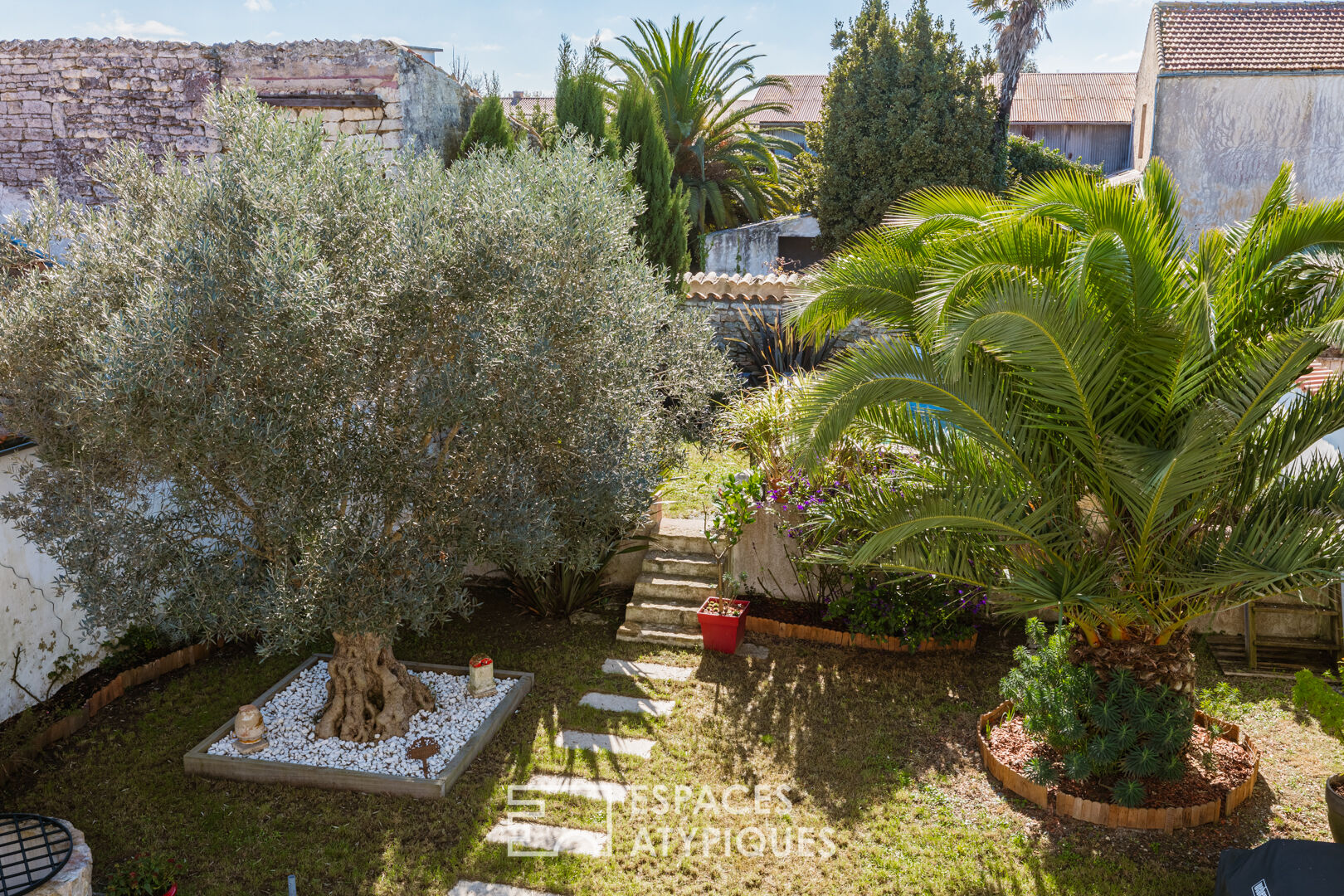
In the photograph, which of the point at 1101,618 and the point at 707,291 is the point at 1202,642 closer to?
the point at 1101,618

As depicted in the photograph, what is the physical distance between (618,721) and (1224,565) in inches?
152

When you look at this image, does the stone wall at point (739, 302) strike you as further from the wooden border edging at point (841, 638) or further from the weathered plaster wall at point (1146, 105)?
the weathered plaster wall at point (1146, 105)

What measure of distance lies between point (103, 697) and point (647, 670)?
4.00 meters

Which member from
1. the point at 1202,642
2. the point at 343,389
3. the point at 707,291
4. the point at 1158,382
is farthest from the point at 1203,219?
the point at 343,389

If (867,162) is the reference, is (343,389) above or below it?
below

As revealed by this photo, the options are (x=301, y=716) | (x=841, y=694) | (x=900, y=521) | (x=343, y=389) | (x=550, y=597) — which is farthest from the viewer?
(x=550, y=597)

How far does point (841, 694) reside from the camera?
6492mm

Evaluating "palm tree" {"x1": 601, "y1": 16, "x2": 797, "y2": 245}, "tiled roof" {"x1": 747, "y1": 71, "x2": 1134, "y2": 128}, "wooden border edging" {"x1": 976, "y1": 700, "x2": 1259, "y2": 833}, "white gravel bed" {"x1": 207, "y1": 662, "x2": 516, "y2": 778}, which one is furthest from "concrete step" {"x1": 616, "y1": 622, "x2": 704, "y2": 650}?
"tiled roof" {"x1": 747, "y1": 71, "x2": 1134, "y2": 128}

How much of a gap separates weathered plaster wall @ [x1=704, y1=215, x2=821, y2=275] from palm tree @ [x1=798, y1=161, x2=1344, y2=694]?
14067mm

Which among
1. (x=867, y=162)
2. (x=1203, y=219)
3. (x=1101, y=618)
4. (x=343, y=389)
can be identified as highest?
(x=867, y=162)

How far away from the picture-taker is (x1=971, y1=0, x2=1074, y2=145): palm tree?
18.4m

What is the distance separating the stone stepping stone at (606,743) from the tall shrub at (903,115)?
1473 centimetres

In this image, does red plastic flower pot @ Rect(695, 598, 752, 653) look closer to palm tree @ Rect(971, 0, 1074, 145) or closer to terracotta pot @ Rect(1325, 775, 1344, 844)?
terracotta pot @ Rect(1325, 775, 1344, 844)

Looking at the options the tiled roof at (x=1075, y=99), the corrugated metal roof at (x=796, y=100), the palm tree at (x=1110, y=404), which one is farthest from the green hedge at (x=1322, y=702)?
the tiled roof at (x=1075, y=99)
